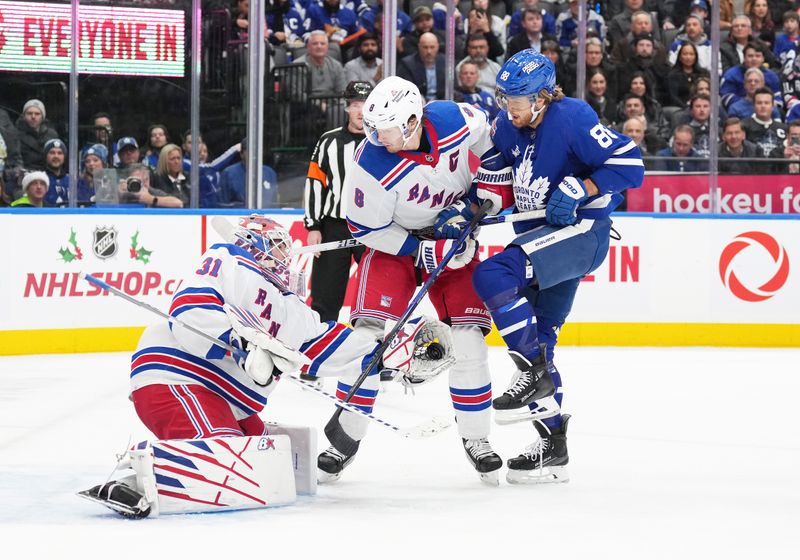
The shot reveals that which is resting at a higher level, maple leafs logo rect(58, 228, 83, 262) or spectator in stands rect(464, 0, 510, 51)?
spectator in stands rect(464, 0, 510, 51)

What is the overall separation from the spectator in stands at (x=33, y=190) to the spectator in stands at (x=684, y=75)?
142 inches

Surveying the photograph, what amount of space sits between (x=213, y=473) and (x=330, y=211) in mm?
2346

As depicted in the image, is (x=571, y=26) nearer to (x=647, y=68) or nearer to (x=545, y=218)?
(x=647, y=68)

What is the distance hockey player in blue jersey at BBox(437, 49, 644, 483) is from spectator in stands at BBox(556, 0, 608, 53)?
13.7 feet

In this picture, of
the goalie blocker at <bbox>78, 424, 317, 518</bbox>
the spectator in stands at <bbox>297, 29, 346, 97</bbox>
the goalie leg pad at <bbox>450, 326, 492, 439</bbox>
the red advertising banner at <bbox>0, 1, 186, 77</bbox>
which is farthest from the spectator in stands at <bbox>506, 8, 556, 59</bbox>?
the goalie blocker at <bbox>78, 424, 317, 518</bbox>

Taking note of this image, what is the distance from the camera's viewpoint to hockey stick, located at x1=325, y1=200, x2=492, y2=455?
3.38 meters

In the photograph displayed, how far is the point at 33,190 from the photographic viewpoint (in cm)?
661

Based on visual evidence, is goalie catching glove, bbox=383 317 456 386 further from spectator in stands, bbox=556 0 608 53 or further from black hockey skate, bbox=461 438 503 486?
spectator in stands, bbox=556 0 608 53

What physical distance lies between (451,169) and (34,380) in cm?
268

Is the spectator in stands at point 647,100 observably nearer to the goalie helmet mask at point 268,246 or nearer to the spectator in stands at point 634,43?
the spectator in stands at point 634,43

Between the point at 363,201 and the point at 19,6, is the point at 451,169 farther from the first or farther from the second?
the point at 19,6

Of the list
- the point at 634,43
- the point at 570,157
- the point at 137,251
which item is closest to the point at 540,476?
the point at 570,157

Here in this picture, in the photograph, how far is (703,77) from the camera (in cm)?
761

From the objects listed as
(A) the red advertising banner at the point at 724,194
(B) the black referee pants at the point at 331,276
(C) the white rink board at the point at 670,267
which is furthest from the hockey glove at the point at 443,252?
(A) the red advertising banner at the point at 724,194
